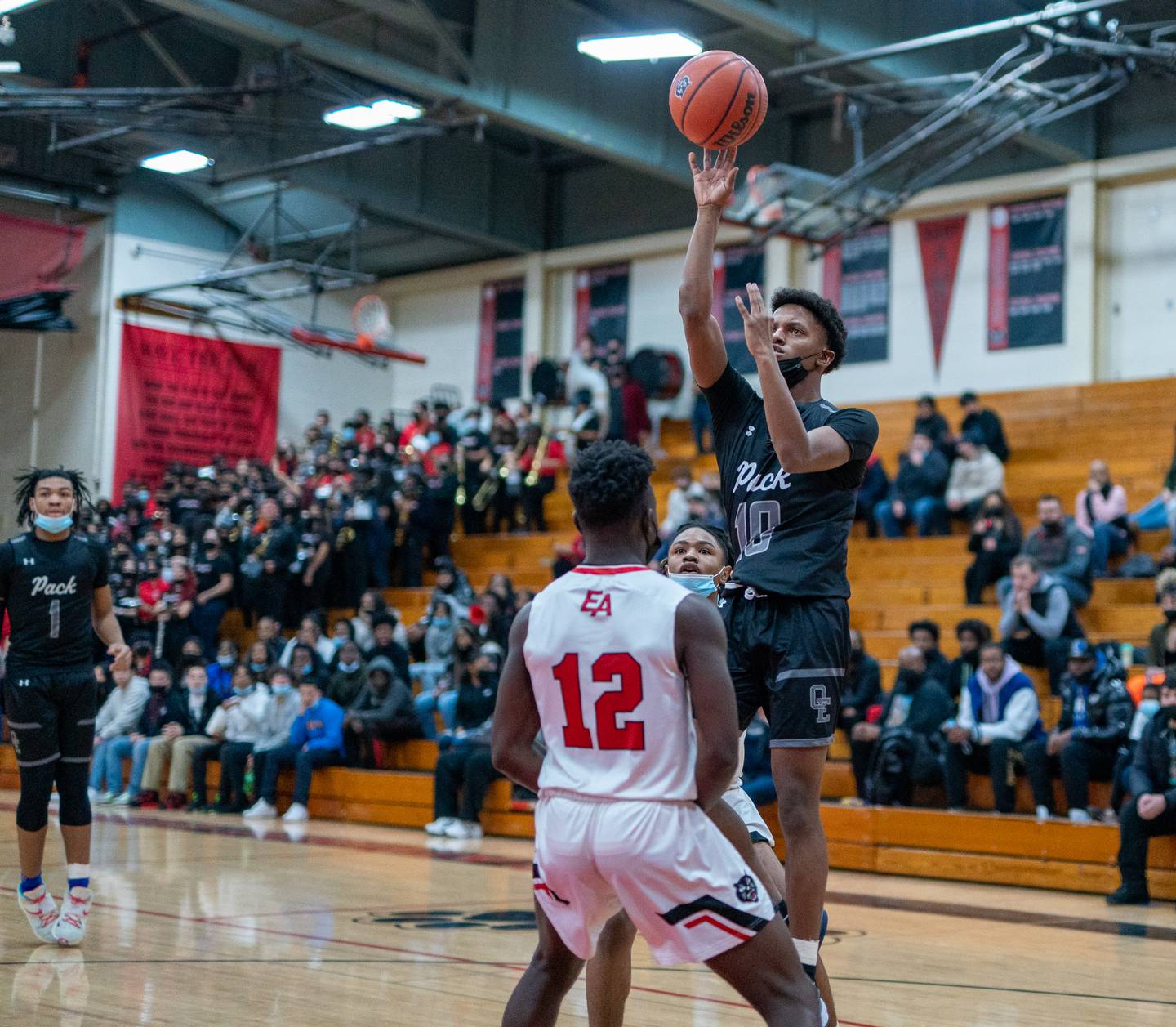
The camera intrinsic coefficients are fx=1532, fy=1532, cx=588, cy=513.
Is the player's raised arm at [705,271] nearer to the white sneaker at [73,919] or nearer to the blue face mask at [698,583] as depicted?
the blue face mask at [698,583]

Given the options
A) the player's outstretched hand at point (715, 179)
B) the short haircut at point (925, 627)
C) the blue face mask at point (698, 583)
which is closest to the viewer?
the player's outstretched hand at point (715, 179)

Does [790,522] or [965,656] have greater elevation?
[790,522]

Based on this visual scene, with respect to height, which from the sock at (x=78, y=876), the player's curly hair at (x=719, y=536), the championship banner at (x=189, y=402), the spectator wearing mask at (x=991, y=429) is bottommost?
the sock at (x=78, y=876)

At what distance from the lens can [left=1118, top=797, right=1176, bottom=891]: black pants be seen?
28.0 feet

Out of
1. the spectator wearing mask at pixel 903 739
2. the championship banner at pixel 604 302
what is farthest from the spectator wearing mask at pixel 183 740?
the championship banner at pixel 604 302

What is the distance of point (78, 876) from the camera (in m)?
6.13

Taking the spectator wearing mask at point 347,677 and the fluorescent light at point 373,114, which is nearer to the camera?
the spectator wearing mask at point 347,677

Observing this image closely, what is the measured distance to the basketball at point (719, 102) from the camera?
4348 millimetres

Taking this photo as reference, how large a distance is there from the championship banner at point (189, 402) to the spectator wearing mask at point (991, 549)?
13656mm

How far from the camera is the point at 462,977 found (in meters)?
5.57

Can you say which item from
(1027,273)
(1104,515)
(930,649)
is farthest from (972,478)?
(1027,273)

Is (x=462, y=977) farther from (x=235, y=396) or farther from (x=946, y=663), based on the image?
(x=235, y=396)

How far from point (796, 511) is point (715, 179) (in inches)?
36.8

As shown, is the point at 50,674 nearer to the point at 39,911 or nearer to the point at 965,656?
the point at 39,911
